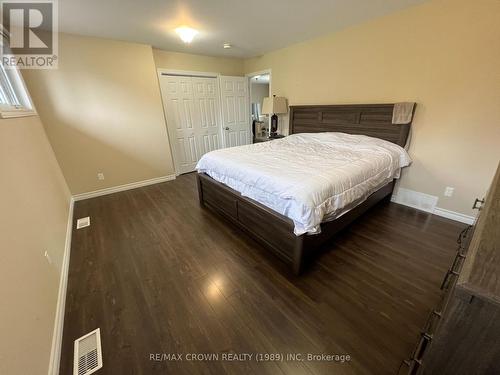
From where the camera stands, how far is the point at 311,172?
190cm

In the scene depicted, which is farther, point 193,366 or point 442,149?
point 442,149

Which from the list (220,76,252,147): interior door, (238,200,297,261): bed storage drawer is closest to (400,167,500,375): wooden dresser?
(238,200,297,261): bed storage drawer

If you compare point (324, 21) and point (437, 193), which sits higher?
point (324, 21)

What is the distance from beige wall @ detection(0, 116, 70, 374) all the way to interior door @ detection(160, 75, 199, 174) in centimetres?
232

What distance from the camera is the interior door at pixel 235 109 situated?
475 centimetres

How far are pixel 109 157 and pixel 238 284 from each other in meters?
3.26

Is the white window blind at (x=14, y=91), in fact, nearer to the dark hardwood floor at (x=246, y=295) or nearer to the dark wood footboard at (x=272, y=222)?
the dark hardwood floor at (x=246, y=295)

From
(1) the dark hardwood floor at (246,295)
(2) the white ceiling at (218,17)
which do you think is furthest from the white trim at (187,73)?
(1) the dark hardwood floor at (246,295)

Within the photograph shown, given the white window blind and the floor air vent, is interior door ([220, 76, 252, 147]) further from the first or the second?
the floor air vent

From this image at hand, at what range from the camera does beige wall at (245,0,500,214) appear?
208 centimetres

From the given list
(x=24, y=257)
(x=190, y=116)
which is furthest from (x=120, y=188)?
(x=24, y=257)

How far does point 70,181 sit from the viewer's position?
130 inches

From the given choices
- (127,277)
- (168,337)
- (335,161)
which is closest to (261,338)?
(168,337)

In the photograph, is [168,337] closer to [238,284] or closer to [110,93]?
[238,284]
